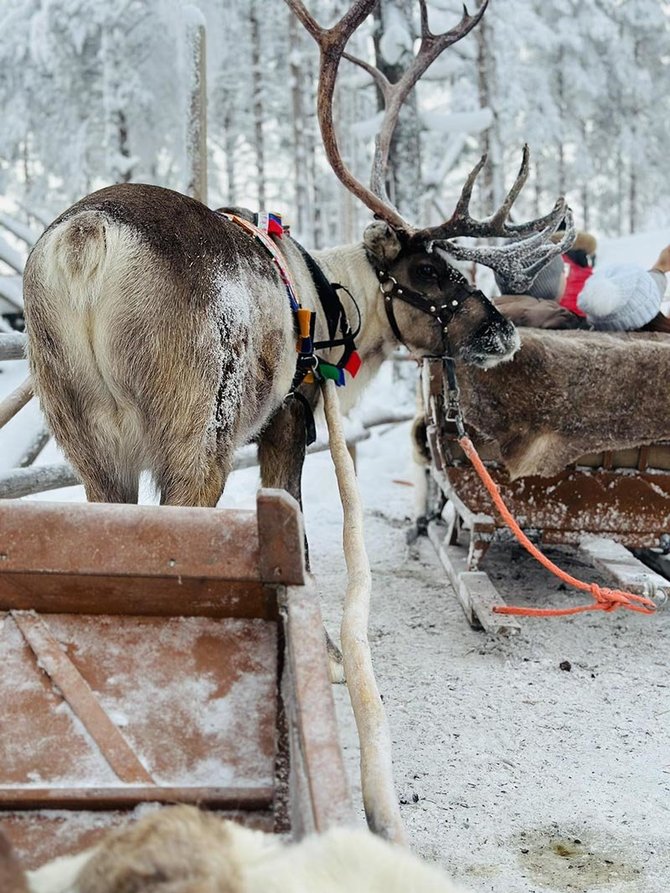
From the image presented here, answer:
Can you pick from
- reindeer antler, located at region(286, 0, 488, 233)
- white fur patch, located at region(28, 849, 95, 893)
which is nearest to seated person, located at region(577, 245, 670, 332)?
reindeer antler, located at region(286, 0, 488, 233)

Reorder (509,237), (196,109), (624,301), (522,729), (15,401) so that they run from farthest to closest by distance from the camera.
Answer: (196,109) → (624,301) → (509,237) → (15,401) → (522,729)

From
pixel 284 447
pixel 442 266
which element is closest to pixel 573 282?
pixel 442 266

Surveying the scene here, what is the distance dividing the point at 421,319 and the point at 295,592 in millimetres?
2766

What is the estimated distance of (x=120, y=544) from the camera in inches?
62.3

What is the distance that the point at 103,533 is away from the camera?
158 cm

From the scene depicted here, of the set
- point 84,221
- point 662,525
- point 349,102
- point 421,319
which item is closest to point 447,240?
point 421,319

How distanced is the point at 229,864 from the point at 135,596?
738 millimetres

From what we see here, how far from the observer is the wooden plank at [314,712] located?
1.14 meters


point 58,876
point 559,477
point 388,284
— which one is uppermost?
point 388,284

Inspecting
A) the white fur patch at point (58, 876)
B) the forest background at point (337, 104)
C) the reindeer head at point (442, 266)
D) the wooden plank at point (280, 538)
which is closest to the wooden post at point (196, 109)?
the forest background at point (337, 104)

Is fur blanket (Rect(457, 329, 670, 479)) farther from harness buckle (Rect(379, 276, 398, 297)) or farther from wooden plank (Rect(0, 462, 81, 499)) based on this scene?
wooden plank (Rect(0, 462, 81, 499))

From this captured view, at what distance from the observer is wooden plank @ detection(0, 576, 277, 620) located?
5.28ft

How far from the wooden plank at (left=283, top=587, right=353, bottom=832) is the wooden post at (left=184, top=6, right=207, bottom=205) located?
13.8ft

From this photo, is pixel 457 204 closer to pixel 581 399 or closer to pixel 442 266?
pixel 442 266
